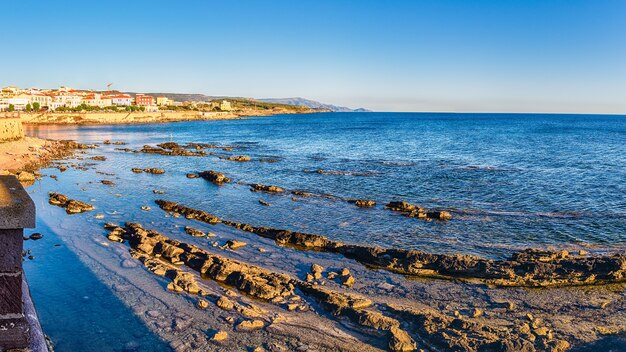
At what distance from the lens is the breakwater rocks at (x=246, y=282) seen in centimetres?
1164

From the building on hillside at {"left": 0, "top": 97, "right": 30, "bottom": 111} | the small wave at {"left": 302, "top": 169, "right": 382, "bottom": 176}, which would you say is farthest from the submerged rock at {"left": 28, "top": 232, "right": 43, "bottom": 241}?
the building on hillside at {"left": 0, "top": 97, "right": 30, "bottom": 111}

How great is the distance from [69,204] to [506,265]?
880 inches

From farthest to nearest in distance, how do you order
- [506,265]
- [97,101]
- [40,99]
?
[97,101]
[40,99]
[506,265]

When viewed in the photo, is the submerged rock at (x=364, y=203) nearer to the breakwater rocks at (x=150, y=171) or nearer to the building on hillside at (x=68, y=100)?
the breakwater rocks at (x=150, y=171)

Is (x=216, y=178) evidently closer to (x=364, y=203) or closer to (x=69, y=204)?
(x=69, y=204)

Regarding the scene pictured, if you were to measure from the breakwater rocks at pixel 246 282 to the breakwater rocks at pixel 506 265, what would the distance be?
11.7 ft

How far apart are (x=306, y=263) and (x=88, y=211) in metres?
14.1

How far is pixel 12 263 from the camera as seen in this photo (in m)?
2.94

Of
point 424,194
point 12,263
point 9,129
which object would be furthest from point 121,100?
point 12,263

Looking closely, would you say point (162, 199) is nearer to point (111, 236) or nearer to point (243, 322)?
point (111, 236)

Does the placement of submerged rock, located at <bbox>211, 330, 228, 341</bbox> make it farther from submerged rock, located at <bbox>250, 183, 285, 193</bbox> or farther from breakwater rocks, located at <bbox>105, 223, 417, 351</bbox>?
submerged rock, located at <bbox>250, 183, 285, 193</bbox>

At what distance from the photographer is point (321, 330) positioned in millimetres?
11500

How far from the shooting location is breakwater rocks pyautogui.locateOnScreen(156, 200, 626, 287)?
15000 mm

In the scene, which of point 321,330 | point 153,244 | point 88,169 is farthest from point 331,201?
point 88,169
